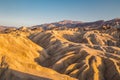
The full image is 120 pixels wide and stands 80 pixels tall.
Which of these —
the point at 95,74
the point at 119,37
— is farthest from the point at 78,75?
the point at 119,37

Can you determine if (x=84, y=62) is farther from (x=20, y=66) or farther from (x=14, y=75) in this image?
(x=14, y=75)

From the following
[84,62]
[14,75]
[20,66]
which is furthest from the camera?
[84,62]

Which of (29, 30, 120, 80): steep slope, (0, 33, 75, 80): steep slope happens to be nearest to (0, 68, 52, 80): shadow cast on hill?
(0, 33, 75, 80): steep slope

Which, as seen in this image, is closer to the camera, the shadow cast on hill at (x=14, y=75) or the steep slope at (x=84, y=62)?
the shadow cast on hill at (x=14, y=75)

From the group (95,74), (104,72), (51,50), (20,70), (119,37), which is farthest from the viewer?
(119,37)

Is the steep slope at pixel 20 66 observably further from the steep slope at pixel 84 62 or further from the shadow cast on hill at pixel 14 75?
the steep slope at pixel 84 62

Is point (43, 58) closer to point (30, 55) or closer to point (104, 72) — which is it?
point (30, 55)

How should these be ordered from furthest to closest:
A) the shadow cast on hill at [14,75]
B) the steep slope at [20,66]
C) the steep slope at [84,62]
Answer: the steep slope at [84,62] < the steep slope at [20,66] < the shadow cast on hill at [14,75]

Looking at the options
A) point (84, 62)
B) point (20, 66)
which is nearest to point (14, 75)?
point (20, 66)

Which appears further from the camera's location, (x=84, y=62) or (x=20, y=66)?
(x=84, y=62)

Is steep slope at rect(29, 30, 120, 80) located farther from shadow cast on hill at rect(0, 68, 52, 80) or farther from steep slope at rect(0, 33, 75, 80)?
shadow cast on hill at rect(0, 68, 52, 80)

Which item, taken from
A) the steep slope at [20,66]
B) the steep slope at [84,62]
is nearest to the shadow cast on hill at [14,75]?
the steep slope at [20,66]
